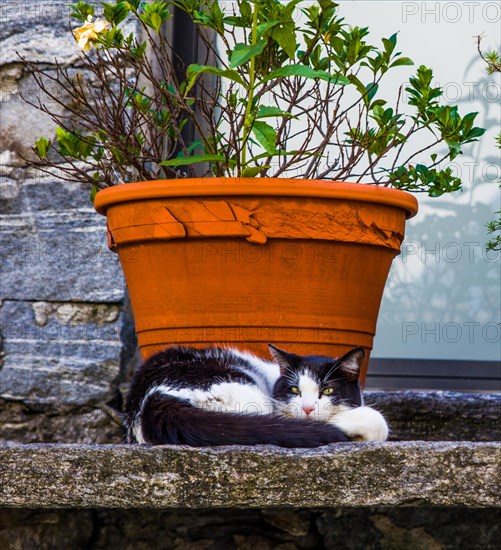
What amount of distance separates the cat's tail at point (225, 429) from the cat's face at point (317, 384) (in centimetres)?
17

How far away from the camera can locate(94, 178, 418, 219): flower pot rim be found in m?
1.87

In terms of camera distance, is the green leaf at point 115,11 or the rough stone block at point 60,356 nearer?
the green leaf at point 115,11

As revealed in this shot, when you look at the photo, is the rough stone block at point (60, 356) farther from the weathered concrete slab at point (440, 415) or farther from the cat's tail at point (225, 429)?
the cat's tail at point (225, 429)

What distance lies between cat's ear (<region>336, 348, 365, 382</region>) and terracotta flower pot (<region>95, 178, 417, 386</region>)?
0.14 m

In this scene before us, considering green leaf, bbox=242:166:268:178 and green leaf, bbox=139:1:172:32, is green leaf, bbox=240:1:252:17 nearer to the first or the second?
green leaf, bbox=139:1:172:32

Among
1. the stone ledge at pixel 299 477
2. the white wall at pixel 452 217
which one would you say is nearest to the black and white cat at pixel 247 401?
the stone ledge at pixel 299 477

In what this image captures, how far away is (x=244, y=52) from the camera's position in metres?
1.86

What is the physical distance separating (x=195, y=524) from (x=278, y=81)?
3.34 feet

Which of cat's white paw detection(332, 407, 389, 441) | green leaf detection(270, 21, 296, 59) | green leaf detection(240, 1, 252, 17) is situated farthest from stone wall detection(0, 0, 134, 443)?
cat's white paw detection(332, 407, 389, 441)

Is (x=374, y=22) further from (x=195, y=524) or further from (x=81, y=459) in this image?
(x=81, y=459)

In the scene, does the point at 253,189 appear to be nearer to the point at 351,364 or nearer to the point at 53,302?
the point at 351,364

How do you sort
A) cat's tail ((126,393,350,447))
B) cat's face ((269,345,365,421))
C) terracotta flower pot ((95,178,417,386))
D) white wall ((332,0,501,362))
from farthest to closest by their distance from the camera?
white wall ((332,0,501,362))
terracotta flower pot ((95,178,417,386))
cat's face ((269,345,365,421))
cat's tail ((126,393,350,447))

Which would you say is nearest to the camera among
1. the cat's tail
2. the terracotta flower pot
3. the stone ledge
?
the stone ledge

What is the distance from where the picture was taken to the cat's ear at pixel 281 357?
1.79m
